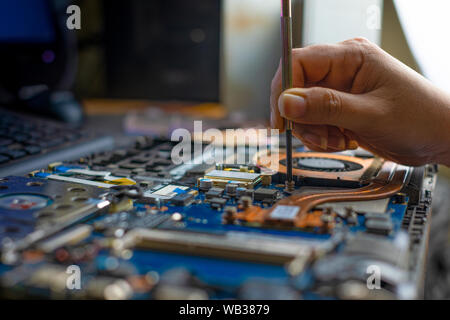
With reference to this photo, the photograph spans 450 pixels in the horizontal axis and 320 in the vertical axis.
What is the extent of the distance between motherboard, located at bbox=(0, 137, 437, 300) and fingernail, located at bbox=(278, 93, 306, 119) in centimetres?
12

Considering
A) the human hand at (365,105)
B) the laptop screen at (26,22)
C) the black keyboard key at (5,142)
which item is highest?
the laptop screen at (26,22)

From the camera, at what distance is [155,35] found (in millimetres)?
2307

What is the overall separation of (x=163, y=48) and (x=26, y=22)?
90cm

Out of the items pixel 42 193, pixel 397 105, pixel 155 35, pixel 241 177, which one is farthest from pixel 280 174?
pixel 155 35

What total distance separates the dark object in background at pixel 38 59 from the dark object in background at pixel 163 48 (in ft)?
2.38

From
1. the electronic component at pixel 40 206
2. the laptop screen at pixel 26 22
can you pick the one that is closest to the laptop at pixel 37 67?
the laptop screen at pixel 26 22

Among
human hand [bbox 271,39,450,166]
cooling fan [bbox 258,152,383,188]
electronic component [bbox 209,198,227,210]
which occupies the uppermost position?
human hand [bbox 271,39,450,166]

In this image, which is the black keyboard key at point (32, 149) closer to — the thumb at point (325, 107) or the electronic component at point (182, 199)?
the electronic component at point (182, 199)

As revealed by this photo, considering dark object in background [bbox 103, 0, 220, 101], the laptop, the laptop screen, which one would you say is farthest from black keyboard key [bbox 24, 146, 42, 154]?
dark object in background [bbox 103, 0, 220, 101]

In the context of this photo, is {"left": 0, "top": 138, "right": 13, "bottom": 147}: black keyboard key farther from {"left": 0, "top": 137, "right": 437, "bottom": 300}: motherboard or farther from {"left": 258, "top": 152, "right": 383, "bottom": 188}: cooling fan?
{"left": 258, "top": 152, "right": 383, "bottom": 188}: cooling fan

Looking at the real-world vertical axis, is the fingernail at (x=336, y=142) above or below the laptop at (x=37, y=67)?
below

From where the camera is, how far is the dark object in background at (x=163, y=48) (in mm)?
2242

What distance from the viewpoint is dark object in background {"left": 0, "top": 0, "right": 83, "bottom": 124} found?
149 cm
